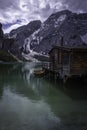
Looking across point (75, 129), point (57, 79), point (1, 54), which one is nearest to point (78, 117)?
point (75, 129)

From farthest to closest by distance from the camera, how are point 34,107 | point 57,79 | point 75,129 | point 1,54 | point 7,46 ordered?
point 7,46
point 1,54
point 57,79
point 34,107
point 75,129

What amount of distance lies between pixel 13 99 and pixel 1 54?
126 metres

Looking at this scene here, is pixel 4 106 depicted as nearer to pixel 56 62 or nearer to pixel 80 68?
pixel 80 68

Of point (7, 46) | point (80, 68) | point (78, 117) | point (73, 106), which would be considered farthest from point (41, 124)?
point (7, 46)

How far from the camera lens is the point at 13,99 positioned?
21141 millimetres

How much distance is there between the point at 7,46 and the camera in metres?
190

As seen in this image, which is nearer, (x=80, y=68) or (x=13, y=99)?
(x=13, y=99)

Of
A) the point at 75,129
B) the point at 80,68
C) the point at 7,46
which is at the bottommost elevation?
the point at 75,129

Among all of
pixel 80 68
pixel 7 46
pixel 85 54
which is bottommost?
pixel 80 68

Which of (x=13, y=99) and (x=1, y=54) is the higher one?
(x=1, y=54)

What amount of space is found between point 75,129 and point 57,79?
2649 centimetres

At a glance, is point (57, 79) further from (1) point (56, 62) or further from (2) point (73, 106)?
(2) point (73, 106)

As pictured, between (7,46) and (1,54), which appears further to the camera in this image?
(7,46)

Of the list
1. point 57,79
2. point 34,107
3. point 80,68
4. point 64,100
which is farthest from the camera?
point 57,79
